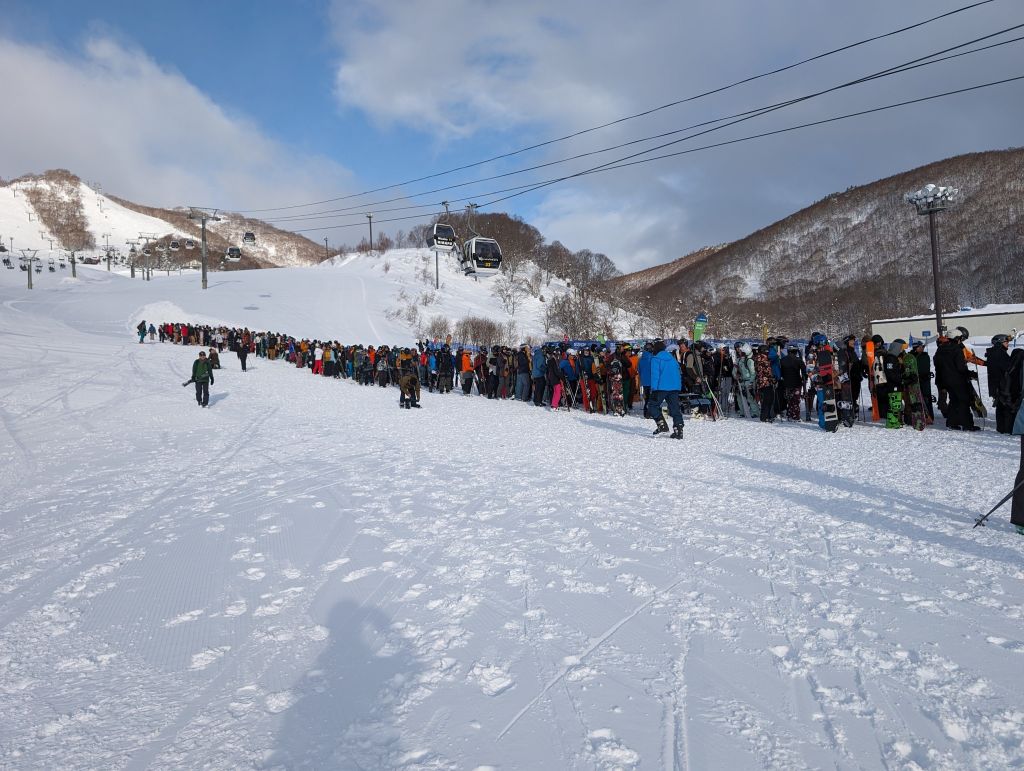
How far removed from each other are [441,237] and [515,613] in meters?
25.6

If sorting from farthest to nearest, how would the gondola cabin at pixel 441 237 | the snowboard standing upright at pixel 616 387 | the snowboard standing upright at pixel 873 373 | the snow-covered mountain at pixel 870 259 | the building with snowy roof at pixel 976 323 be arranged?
the snow-covered mountain at pixel 870 259
the building with snowy roof at pixel 976 323
the gondola cabin at pixel 441 237
the snowboard standing upright at pixel 616 387
the snowboard standing upright at pixel 873 373

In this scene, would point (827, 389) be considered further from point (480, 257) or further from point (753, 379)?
point (480, 257)

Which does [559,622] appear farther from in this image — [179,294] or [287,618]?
[179,294]

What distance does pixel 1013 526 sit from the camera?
15.3ft

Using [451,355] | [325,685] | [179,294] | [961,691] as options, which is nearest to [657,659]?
[961,691]

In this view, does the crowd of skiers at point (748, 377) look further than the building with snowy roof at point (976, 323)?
No

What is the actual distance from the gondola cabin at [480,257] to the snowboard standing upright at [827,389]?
1797 cm

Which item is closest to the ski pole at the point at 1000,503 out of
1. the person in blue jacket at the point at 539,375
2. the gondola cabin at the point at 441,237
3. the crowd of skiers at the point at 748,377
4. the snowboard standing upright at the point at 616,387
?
the crowd of skiers at the point at 748,377

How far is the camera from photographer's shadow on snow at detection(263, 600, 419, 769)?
2.26 meters

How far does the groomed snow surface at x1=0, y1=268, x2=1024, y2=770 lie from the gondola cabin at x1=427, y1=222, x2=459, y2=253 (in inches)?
804

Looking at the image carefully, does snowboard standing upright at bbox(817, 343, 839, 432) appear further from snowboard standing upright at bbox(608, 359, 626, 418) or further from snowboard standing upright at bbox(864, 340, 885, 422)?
snowboard standing upright at bbox(608, 359, 626, 418)

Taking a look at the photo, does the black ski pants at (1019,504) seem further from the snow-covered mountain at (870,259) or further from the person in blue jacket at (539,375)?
the snow-covered mountain at (870,259)

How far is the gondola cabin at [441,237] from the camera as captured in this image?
87.6 feet

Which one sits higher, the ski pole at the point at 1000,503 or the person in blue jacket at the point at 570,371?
the person in blue jacket at the point at 570,371
